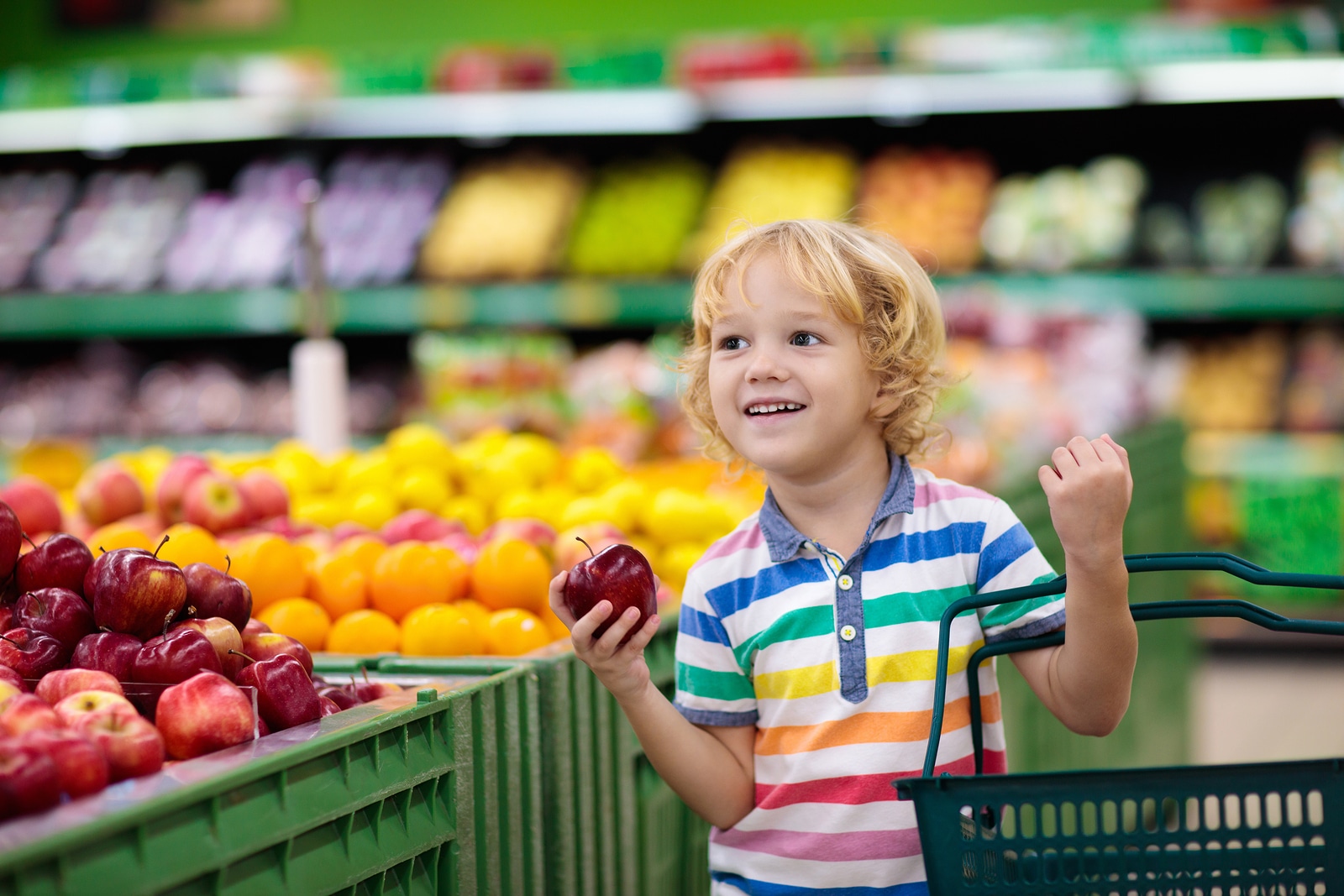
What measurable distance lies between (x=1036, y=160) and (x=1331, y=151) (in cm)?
111

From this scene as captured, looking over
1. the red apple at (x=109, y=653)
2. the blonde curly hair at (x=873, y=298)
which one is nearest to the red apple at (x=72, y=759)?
the red apple at (x=109, y=653)

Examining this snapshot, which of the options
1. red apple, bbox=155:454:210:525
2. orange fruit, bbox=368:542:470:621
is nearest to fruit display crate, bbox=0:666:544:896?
orange fruit, bbox=368:542:470:621

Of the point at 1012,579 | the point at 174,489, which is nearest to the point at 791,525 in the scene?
the point at 1012,579

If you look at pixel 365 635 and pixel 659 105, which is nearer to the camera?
pixel 365 635

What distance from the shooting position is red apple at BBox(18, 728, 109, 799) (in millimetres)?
A: 982

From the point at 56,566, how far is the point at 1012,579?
976mm

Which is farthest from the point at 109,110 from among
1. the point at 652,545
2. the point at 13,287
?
the point at 652,545

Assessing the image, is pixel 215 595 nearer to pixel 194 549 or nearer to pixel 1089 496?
pixel 194 549

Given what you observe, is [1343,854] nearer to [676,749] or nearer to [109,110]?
[676,749]

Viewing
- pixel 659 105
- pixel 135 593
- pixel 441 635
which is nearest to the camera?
pixel 135 593

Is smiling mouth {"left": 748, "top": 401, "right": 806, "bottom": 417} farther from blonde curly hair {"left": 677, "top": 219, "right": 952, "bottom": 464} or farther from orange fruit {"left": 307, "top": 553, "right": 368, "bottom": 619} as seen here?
orange fruit {"left": 307, "top": 553, "right": 368, "bottom": 619}

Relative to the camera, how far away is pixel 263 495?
2.25 meters

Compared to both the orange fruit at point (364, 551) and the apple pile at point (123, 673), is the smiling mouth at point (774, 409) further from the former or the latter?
the orange fruit at point (364, 551)

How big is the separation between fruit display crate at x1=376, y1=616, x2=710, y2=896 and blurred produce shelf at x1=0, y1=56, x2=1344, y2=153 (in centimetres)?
368
